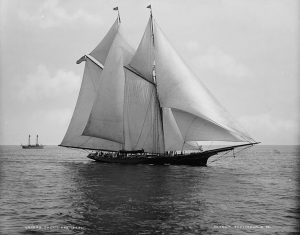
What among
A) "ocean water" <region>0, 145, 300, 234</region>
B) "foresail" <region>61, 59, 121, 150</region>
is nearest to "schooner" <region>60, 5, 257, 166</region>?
"foresail" <region>61, 59, 121, 150</region>

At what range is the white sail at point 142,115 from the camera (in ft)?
188

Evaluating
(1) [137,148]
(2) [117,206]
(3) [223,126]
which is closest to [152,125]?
(1) [137,148]

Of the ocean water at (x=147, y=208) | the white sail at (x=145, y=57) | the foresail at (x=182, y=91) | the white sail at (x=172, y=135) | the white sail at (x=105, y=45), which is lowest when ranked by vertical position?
the ocean water at (x=147, y=208)

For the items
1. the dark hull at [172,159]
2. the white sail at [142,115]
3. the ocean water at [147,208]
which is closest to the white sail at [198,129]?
the dark hull at [172,159]

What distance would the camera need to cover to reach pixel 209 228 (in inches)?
761

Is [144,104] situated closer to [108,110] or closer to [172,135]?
[108,110]

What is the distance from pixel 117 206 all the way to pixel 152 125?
3370 centimetres

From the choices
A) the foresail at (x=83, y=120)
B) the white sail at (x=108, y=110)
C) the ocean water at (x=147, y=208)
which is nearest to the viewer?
the ocean water at (x=147, y=208)

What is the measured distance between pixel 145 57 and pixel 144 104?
6.96 metres

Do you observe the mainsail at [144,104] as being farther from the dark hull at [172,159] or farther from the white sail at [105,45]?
the dark hull at [172,159]

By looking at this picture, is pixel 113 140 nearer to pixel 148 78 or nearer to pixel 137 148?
pixel 137 148

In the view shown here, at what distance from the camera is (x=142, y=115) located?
189 feet

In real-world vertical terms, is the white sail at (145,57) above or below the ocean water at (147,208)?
above

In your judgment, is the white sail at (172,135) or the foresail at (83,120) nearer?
the white sail at (172,135)
